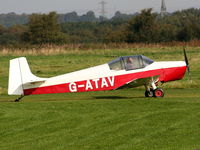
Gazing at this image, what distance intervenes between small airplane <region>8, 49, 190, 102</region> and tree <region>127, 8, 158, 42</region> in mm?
45958

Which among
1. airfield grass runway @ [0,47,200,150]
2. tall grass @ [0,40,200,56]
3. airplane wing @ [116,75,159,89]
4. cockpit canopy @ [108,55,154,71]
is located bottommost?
tall grass @ [0,40,200,56]

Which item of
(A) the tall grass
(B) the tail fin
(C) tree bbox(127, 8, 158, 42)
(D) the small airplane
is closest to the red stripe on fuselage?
(D) the small airplane

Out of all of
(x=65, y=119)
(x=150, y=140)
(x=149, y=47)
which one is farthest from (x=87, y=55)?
(x=150, y=140)

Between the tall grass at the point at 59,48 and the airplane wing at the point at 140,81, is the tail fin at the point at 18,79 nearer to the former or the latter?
the airplane wing at the point at 140,81

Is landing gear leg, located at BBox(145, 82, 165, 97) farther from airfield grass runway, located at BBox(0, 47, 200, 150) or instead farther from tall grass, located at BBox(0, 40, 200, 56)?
tall grass, located at BBox(0, 40, 200, 56)

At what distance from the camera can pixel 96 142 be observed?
10.1m

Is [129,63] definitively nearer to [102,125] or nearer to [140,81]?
[140,81]

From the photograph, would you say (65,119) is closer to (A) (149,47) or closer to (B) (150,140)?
(B) (150,140)

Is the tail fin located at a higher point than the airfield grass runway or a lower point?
higher

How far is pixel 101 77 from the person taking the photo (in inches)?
621

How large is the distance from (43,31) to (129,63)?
49.3 meters

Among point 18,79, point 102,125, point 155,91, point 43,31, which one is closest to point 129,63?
point 155,91

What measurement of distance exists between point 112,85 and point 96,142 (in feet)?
19.5

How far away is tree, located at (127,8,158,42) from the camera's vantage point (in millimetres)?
62406
